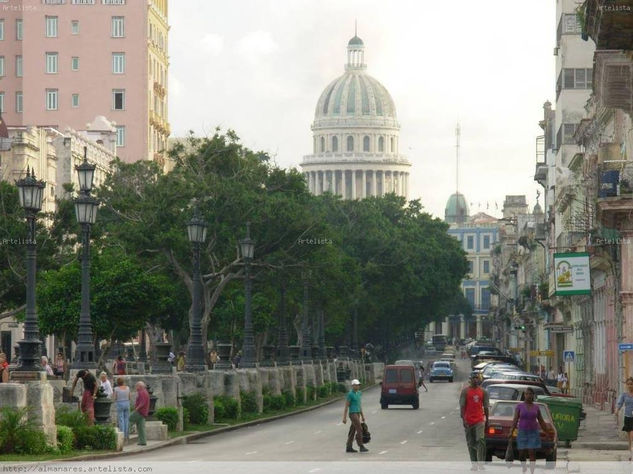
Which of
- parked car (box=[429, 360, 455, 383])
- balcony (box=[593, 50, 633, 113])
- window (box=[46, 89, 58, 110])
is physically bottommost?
parked car (box=[429, 360, 455, 383])

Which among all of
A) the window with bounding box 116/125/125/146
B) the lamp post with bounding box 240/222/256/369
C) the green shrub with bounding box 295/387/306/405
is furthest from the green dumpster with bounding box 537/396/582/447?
the window with bounding box 116/125/125/146

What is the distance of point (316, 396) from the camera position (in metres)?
83.5

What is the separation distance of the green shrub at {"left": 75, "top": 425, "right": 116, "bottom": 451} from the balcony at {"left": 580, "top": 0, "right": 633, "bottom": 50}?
1433cm

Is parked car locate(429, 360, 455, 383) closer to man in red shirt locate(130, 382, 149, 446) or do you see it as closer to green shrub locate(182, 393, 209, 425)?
green shrub locate(182, 393, 209, 425)

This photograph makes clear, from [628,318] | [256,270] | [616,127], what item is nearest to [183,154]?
[256,270]

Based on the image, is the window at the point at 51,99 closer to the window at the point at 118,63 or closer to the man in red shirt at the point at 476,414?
the window at the point at 118,63

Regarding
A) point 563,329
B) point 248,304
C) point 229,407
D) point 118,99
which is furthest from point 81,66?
point 229,407

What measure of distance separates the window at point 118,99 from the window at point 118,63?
146cm

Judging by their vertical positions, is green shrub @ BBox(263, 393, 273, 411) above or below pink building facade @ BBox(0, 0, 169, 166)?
below

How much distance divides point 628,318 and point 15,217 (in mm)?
30716

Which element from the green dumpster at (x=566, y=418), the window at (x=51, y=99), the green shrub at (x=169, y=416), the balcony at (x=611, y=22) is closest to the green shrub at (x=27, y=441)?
the green shrub at (x=169, y=416)

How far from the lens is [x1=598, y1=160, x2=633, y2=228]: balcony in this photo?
51844 millimetres

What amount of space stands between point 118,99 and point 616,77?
95719 mm

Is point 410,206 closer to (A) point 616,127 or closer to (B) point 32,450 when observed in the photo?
(A) point 616,127
